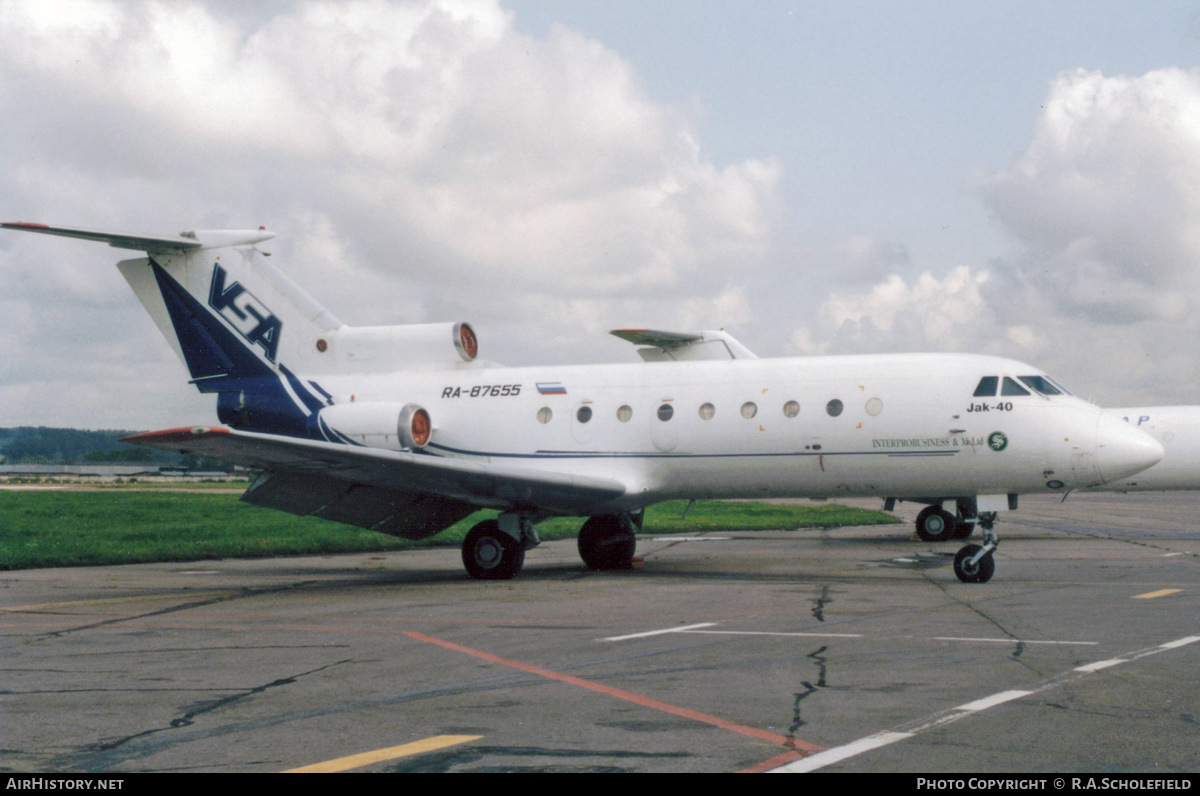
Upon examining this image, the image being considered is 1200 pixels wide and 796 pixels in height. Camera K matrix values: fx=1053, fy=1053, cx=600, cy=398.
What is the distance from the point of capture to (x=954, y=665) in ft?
27.4

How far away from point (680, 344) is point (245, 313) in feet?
38.9

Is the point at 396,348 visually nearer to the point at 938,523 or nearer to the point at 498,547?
the point at 498,547

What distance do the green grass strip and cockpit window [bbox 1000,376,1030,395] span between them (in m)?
15.2

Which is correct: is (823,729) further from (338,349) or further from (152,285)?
Result: (152,285)

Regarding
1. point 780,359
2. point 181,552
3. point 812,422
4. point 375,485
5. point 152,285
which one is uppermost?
point 152,285

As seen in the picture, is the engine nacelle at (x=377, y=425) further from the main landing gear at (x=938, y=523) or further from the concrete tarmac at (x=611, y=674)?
the main landing gear at (x=938, y=523)

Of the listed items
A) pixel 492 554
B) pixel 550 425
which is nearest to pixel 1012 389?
pixel 550 425

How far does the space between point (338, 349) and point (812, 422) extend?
900cm

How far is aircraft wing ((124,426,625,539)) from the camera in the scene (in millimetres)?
13969

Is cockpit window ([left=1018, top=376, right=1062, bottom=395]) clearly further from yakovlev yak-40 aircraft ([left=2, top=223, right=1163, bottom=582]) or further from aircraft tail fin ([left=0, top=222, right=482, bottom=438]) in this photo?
aircraft tail fin ([left=0, top=222, right=482, bottom=438])

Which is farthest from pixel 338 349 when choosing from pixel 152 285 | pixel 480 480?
pixel 480 480

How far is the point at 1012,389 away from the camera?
15422 mm

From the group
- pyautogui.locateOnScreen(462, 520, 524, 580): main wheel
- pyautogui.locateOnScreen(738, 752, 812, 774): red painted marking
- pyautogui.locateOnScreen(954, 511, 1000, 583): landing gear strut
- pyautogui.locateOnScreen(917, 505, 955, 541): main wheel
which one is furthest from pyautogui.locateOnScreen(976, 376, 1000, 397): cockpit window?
pyautogui.locateOnScreen(738, 752, 812, 774): red painted marking

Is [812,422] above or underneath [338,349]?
underneath
